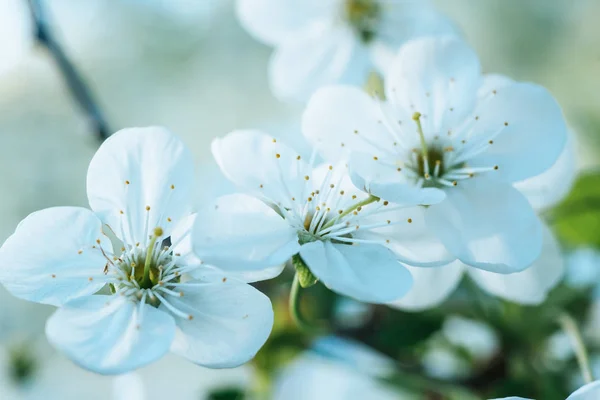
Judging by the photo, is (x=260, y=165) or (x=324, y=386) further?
(x=324, y=386)

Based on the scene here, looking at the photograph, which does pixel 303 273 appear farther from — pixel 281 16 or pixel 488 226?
pixel 281 16

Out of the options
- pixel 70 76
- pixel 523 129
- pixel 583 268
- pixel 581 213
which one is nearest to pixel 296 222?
pixel 523 129

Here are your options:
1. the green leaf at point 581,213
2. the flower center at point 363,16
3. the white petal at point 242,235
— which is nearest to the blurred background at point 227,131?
the green leaf at point 581,213

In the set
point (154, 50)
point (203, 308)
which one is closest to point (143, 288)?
point (203, 308)

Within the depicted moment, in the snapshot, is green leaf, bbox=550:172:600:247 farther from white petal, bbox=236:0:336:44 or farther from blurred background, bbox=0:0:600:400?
white petal, bbox=236:0:336:44

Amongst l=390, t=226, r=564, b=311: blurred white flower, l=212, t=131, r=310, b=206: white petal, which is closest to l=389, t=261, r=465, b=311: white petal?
l=390, t=226, r=564, b=311: blurred white flower

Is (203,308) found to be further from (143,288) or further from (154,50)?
(154,50)

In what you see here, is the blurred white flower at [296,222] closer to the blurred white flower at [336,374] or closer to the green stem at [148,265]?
the green stem at [148,265]
